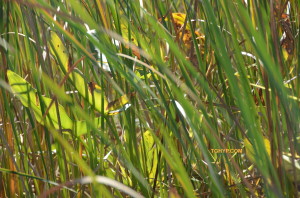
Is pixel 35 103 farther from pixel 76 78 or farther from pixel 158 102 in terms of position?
pixel 158 102

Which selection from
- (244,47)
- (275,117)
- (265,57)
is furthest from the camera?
(244,47)

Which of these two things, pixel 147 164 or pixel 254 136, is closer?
pixel 254 136

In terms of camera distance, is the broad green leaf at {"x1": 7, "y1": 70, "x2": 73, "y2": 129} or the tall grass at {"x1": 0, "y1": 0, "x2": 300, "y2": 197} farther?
the broad green leaf at {"x1": 7, "y1": 70, "x2": 73, "y2": 129}

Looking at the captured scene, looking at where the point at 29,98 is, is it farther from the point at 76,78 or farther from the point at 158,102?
the point at 158,102

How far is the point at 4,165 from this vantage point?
0.92 meters

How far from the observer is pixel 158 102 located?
75cm

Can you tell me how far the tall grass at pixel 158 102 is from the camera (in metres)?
0.46

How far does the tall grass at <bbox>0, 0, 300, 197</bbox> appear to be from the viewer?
1.51 ft

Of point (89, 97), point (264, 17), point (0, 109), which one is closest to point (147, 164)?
point (89, 97)

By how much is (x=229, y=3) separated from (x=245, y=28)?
3 cm

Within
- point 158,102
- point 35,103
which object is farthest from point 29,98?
point 158,102

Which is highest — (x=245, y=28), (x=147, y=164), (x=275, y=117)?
(x=245, y=28)

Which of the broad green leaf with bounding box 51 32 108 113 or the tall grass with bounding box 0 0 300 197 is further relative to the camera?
the broad green leaf with bounding box 51 32 108 113

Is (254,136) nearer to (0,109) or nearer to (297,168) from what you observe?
(297,168)
